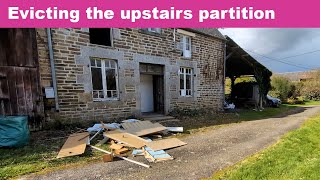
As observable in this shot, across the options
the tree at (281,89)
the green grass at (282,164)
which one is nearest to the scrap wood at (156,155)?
the green grass at (282,164)

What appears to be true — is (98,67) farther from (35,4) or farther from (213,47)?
(213,47)

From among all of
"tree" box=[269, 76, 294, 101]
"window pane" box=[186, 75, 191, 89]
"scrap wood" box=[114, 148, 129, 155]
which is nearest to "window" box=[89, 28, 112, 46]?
"window pane" box=[186, 75, 191, 89]

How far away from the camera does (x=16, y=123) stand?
5.28 meters

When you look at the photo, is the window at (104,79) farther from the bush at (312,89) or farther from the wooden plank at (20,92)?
the bush at (312,89)

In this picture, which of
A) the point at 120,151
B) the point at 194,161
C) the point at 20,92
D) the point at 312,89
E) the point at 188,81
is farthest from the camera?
the point at 312,89

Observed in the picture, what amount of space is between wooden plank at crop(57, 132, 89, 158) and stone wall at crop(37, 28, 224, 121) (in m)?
2.06

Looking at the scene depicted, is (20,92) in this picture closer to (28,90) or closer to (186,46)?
(28,90)

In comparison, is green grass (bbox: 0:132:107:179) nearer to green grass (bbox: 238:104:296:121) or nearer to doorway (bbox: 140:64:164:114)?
doorway (bbox: 140:64:164:114)

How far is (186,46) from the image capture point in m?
11.7

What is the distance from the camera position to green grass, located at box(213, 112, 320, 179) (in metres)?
3.89

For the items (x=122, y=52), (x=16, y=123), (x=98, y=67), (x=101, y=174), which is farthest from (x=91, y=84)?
(x=101, y=174)

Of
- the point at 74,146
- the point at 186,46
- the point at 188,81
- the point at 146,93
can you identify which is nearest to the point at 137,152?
the point at 74,146

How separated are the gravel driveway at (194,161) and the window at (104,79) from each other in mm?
4048

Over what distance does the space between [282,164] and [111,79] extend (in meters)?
6.84
